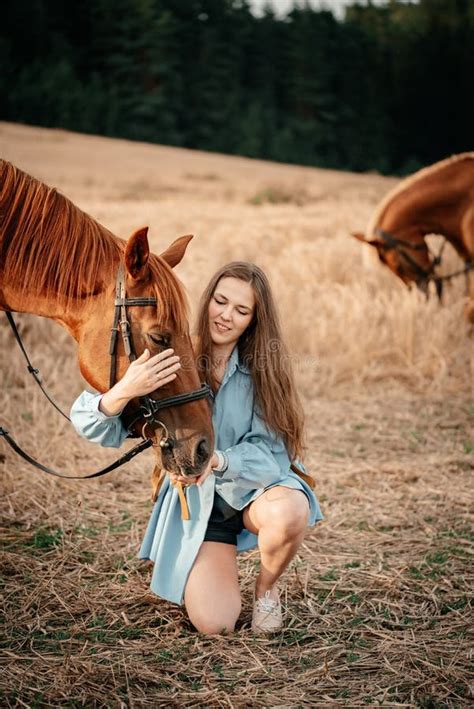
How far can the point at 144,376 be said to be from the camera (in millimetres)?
2020

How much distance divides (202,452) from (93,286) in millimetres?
680

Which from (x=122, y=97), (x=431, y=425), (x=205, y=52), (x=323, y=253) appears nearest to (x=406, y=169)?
(x=205, y=52)

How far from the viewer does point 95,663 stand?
213 centimetres

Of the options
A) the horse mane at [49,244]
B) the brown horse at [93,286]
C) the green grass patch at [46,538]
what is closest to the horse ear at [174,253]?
the brown horse at [93,286]

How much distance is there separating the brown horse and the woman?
16 cm

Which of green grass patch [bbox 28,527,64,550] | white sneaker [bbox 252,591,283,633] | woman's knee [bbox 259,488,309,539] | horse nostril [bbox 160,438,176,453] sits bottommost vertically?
white sneaker [bbox 252,591,283,633]

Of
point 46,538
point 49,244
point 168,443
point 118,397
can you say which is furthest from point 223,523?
point 49,244

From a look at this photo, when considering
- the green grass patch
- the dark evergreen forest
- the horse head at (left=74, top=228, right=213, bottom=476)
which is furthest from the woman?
the dark evergreen forest

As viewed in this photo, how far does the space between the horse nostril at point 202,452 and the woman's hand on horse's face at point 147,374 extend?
230 millimetres

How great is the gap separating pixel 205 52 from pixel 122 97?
650 centimetres

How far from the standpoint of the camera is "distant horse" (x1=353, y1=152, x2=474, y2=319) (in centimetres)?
729

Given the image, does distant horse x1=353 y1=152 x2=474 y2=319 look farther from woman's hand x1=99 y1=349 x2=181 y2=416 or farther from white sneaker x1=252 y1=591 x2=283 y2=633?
woman's hand x1=99 y1=349 x2=181 y2=416

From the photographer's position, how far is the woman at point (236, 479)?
7.66ft

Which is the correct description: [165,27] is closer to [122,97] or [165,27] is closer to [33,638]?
[122,97]
